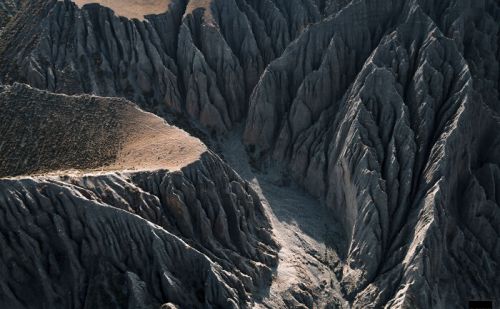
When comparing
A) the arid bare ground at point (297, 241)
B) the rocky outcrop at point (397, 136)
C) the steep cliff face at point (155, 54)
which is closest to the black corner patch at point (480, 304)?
the rocky outcrop at point (397, 136)

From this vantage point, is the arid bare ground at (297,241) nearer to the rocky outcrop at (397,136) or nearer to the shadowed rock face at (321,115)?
the shadowed rock face at (321,115)

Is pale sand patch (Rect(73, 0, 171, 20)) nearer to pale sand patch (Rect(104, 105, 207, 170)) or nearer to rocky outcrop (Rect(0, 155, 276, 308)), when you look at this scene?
pale sand patch (Rect(104, 105, 207, 170))

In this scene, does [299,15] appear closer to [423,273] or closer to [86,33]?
[86,33]

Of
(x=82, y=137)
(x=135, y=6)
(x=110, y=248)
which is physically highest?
(x=135, y=6)

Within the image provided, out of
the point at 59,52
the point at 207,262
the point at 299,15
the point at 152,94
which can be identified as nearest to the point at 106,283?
the point at 207,262

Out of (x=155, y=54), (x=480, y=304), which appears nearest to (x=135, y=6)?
(x=155, y=54)

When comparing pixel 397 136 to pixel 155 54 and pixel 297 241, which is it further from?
pixel 155 54

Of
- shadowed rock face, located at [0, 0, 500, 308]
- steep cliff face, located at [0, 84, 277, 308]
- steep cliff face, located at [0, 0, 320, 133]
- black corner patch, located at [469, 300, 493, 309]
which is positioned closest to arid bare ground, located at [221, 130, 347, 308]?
shadowed rock face, located at [0, 0, 500, 308]
